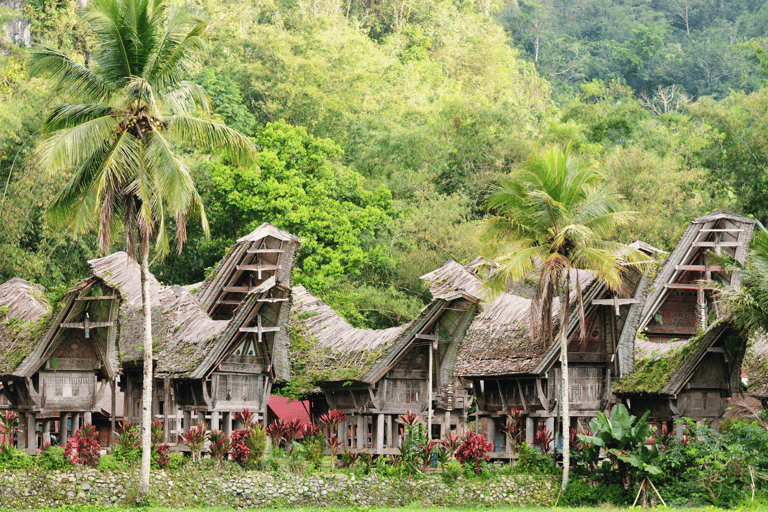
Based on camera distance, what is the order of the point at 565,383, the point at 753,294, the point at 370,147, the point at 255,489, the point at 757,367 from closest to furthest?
the point at 255,489, the point at 753,294, the point at 565,383, the point at 757,367, the point at 370,147

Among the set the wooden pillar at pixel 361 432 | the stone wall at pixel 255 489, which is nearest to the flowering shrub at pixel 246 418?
the stone wall at pixel 255 489

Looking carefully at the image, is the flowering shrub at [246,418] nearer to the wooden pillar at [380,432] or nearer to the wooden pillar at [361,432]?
the wooden pillar at [361,432]

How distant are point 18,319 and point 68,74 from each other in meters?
8.24

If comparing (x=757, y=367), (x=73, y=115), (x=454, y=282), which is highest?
(x=73, y=115)

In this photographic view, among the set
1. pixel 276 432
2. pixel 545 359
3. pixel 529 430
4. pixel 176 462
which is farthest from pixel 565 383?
pixel 176 462

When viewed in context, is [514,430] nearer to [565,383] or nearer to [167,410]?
[565,383]

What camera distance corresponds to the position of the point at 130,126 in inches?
857

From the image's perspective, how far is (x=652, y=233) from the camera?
41094mm

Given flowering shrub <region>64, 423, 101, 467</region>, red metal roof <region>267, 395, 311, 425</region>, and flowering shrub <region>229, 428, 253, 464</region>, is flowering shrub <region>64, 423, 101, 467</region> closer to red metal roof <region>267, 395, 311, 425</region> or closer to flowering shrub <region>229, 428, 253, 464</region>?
flowering shrub <region>229, 428, 253, 464</region>

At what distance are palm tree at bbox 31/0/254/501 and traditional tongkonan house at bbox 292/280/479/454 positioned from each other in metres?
7.19

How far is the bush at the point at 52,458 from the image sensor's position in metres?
21.3

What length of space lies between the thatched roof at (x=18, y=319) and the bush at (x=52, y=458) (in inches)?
163

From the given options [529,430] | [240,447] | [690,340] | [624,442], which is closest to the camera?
[240,447]

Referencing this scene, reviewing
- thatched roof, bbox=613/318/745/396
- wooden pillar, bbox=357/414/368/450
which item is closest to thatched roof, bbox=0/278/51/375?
wooden pillar, bbox=357/414/368/450
